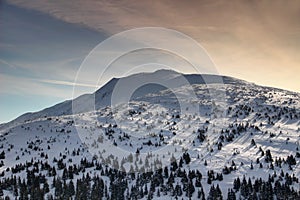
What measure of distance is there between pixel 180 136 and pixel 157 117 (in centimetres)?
2654

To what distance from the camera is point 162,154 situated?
6888 cm

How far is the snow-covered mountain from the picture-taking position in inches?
2039

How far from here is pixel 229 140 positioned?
75.1 metres

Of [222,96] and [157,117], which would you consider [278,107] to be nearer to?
[222,96]

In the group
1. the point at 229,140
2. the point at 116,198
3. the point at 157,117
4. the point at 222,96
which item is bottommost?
the point at 116,198

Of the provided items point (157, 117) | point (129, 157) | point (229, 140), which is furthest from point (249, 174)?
point (157, 117)

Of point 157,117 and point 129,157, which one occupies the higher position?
point 157,117

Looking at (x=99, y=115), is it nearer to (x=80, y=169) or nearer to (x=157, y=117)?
(x=157, y=117)

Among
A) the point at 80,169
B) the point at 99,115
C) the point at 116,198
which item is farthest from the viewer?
the point at 99,115

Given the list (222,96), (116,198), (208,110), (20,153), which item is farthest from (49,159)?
(222,96)

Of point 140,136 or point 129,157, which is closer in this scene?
point 129,157

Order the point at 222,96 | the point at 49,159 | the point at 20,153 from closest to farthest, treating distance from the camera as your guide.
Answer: the point at 49,159
the point at 20,153
the point at 222,96

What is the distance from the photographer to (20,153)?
266 feet

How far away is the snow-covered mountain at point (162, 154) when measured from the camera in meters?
51.8
